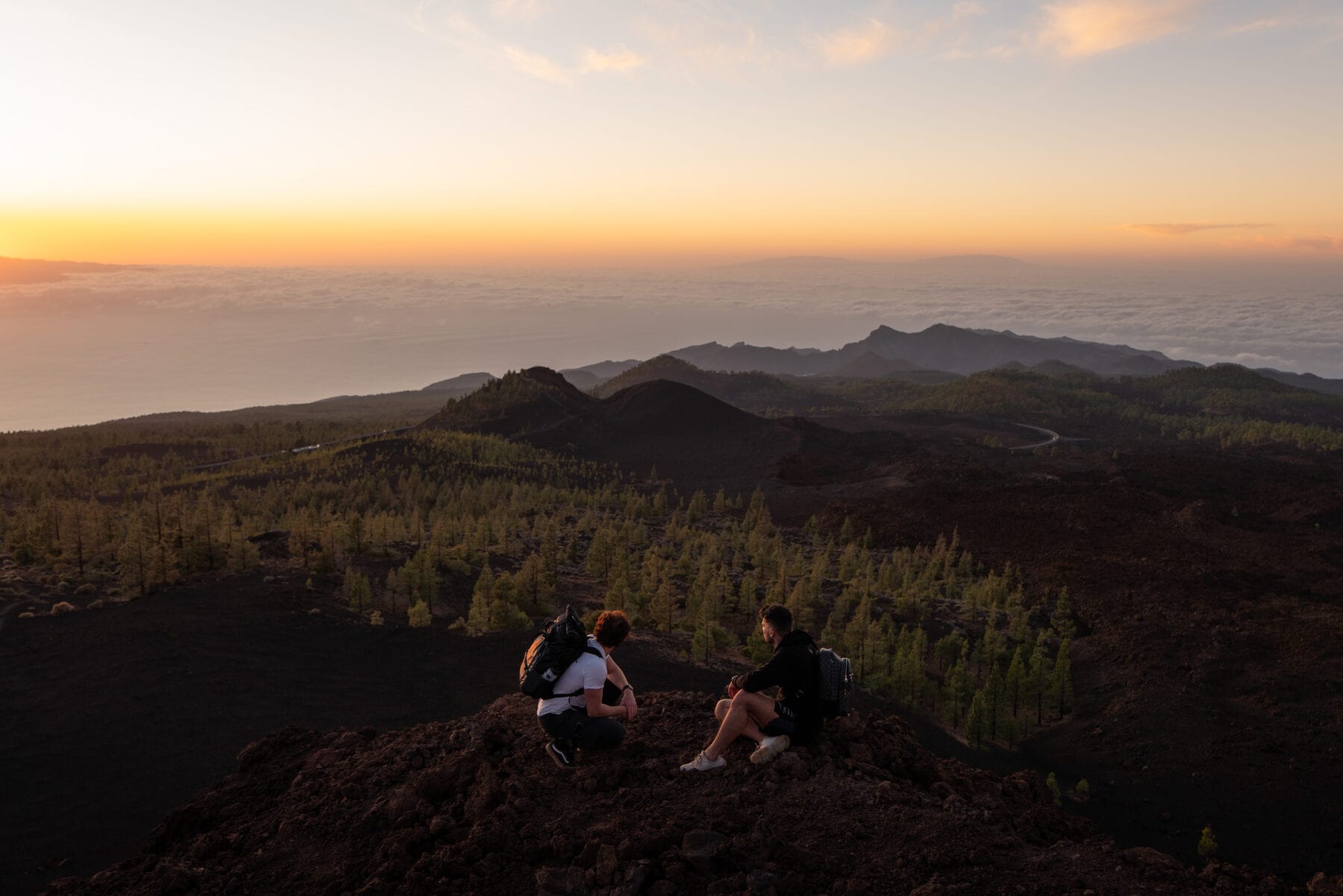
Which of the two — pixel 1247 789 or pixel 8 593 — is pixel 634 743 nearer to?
pixel 1247 789

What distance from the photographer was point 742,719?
766 centimetres

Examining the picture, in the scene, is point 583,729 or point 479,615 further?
point 479,615

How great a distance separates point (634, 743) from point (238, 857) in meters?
3.86

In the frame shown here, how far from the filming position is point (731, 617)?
82.6 ft

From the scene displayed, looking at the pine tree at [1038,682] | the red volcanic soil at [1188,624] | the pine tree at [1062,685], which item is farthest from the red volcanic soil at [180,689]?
the red volcanic soil at [1188,624]

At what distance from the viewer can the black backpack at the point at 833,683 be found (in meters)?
7.72

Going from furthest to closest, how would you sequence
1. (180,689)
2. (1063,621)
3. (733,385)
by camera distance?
(733,385) < (1063,621) < (180,689)

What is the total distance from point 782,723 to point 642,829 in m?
1.79

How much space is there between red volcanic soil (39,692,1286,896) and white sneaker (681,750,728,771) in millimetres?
65

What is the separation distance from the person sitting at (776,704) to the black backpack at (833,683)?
7 centimetres

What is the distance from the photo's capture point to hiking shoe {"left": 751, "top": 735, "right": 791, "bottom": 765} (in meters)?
7.51

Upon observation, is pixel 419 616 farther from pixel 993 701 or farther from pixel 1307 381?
pixel 1307 381

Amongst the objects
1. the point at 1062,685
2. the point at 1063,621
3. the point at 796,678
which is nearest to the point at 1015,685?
the point at 1062,685

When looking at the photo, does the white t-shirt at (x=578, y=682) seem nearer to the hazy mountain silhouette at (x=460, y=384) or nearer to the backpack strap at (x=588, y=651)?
the backpack strap at (x=588, y=651)
